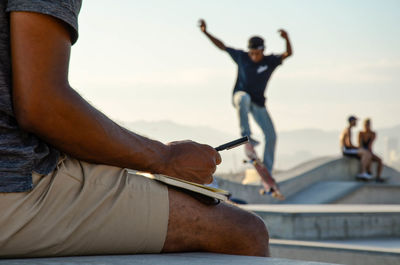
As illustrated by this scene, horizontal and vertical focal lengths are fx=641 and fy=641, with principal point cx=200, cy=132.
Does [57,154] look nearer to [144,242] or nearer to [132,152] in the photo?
[132,152]

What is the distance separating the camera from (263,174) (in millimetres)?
13320

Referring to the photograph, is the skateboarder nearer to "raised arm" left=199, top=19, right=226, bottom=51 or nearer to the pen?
"raised arm" left=199, top=19, right=226, bottom=51

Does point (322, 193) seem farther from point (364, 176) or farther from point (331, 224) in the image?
point (331, 224)

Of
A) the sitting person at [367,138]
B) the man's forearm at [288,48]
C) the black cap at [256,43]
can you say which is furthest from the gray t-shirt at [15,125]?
the sitting person at [367,138]

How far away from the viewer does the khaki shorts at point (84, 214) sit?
5.85 ft

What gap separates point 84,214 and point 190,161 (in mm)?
396

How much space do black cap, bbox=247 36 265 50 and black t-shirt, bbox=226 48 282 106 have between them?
0.61ft

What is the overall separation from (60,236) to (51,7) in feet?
2.13

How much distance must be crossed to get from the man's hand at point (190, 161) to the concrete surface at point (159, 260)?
268 mm

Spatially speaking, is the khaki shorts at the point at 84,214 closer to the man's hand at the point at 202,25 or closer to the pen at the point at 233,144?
the pen at the point at 233,144

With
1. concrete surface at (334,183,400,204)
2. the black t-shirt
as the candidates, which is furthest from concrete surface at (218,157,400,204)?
the black t-shirt

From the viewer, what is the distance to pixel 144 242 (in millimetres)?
2002

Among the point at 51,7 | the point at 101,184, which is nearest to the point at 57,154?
the point at 101,184

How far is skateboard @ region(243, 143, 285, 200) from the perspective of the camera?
12806 mm
